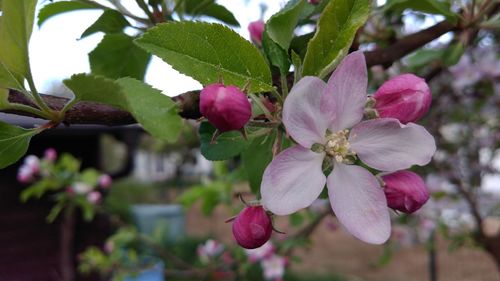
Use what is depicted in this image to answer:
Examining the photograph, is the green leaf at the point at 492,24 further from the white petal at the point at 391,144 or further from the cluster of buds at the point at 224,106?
the cluster of buds at the point at 224,106

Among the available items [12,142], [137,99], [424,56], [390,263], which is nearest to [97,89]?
[137,99]

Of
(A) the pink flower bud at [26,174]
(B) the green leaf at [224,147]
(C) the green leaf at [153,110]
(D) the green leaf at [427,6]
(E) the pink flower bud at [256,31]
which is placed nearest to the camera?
(C) the green leaf at [153,110]

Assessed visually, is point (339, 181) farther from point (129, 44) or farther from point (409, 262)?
point (409, 262)

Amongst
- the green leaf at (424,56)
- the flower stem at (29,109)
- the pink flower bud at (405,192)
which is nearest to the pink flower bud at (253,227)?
the pink flower bud at (405,192)

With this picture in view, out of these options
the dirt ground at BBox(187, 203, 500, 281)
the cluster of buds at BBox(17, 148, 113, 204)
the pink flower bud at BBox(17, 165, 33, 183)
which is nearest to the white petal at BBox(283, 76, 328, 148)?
the cluster of buds at BBox(17, 148, 113, 204)

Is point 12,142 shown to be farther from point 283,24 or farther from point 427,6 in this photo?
point 427,6

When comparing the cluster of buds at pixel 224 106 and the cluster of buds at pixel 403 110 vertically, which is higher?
the cluster of buds at pixel 224 106
